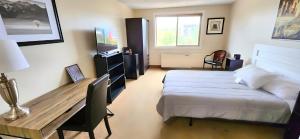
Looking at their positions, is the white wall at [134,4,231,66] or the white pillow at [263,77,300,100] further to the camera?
the white wall at [134,4,231,66]

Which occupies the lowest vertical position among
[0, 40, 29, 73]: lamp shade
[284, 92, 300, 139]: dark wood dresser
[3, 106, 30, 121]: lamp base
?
[284, 92, 300, 139]: dark wood dresser

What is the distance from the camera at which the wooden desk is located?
3.71 ft

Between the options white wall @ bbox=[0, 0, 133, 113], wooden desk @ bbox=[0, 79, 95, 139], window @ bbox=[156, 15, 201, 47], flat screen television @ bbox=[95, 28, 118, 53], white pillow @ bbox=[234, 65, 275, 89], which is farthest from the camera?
Result: window @ bbox=[156, 15, 201, 47]

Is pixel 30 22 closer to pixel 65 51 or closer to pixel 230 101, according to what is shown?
pixel 65 51

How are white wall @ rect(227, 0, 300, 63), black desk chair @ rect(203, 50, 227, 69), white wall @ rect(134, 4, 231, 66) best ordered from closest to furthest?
white wall @ rect(227, 0, 300, 63) → black desk chair @ rect(203, 50, 227, 69) → white wall @ rect(134, 4, 231, 66)

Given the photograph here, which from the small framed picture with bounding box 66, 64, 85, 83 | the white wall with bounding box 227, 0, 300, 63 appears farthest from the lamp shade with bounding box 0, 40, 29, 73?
the white wall with bounding box 227, 0, 300, 63

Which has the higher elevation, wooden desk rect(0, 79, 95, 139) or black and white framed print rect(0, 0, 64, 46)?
black and white framed print rect(0, 0, 64, 46)

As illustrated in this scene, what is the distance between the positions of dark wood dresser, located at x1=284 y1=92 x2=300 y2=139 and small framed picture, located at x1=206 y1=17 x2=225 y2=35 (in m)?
3.77

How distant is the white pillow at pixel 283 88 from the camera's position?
1.74 m

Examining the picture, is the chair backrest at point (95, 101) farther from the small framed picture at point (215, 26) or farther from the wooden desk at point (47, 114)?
the small framed picture at point (215, 26)

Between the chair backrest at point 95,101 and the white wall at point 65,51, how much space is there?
778 mm

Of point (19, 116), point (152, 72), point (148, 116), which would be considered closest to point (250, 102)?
point (148, 116)

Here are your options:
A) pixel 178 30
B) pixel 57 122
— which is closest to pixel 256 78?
pixel 57 122

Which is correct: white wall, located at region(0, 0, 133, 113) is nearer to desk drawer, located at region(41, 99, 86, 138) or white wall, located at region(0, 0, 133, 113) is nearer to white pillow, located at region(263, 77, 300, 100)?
desk drawer, located at region(41, 99, 86, 138)
